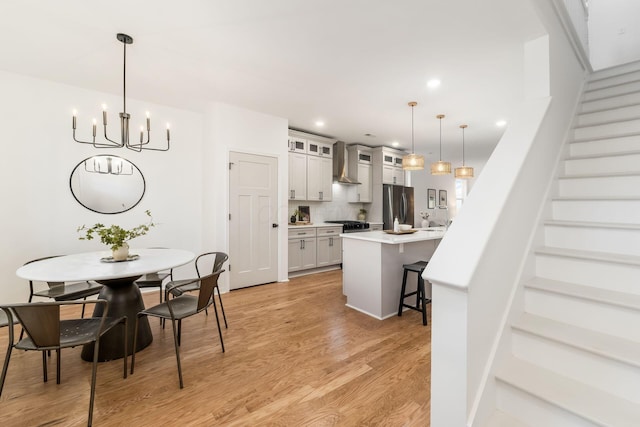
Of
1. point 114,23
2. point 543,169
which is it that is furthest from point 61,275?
point 543,169

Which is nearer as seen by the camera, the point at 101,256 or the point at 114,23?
the point at 114,23

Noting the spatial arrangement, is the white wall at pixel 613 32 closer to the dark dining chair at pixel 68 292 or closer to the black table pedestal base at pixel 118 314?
the black table pedestal base at pixel 118 314

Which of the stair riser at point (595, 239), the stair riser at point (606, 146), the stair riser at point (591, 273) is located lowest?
the stair riser at point (591, 273)

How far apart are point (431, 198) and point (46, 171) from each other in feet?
28.6

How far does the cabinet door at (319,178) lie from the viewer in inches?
217

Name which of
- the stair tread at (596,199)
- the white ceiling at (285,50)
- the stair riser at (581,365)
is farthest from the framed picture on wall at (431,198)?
the stair riser at (581,365)

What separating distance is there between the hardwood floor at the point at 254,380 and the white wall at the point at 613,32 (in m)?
4.56

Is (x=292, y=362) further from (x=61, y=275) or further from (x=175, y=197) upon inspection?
(x=175, y=197)

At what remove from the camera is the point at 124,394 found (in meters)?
1.82

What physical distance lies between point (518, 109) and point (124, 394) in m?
3.37

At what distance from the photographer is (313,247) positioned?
5.18 meters

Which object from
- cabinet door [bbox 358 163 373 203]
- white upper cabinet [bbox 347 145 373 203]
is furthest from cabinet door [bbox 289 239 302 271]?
cabinet door [bbox 358 163 373 203]

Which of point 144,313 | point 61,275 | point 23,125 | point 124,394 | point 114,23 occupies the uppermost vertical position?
point 114,23

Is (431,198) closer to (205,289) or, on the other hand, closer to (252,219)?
(252,219)
